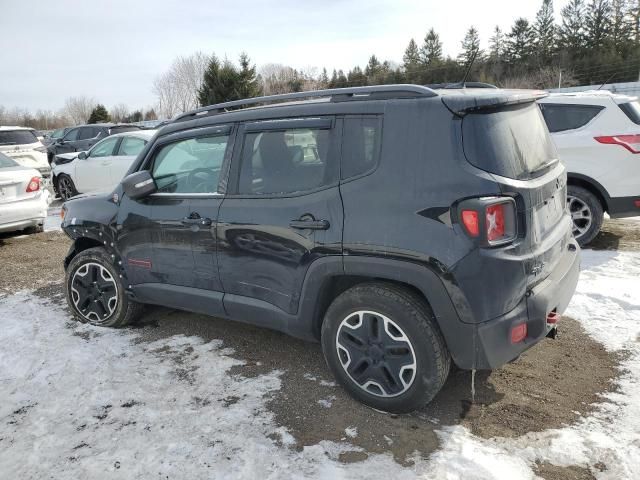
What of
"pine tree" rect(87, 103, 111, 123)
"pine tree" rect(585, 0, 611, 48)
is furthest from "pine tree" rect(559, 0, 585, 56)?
"pine tree" rect(87, 103, 111, 123)

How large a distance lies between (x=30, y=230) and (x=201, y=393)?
7062 millimetres

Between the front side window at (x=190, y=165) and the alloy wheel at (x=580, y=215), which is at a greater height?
the front side window at (x=190, y=165)

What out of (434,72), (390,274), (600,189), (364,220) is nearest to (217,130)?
(364,220)

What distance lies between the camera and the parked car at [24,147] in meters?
12.7

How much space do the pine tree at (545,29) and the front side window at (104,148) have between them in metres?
55.0

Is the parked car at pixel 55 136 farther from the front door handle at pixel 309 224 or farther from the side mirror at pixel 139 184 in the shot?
the front door handle at pixel 309 224

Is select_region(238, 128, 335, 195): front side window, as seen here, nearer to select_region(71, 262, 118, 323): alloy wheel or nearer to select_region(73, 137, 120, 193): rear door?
select_region(71, 262, 118, 323): alloy wheel

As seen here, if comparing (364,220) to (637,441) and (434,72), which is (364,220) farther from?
(434,72)

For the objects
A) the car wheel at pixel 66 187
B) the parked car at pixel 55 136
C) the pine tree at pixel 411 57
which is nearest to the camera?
the car wheel at pixel 66 187

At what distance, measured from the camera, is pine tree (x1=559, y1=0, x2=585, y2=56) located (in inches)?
2061

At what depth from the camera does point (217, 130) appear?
3.59 metres

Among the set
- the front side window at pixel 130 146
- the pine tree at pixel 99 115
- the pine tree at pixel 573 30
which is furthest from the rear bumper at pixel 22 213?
the pine tree at pixel 573 30

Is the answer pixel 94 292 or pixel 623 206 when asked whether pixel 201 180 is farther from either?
pixel 623 206

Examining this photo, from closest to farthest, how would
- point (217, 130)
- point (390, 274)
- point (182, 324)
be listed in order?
point (390, 274) → point (217, 130) → point (182, 324)
